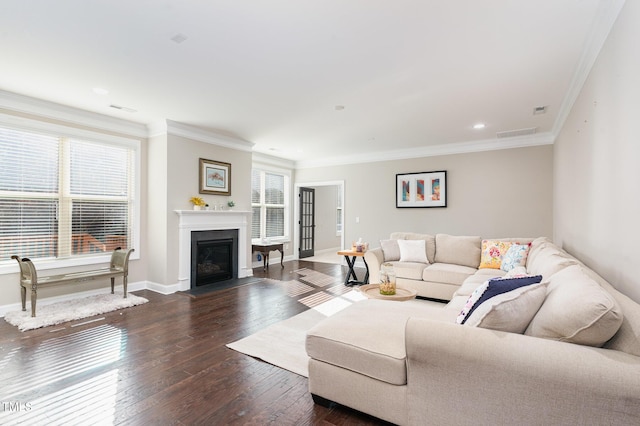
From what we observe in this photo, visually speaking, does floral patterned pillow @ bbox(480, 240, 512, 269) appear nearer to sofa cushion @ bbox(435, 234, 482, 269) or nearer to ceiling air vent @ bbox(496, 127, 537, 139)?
sofa cushion @ bbox(435, 234, 482, 269)

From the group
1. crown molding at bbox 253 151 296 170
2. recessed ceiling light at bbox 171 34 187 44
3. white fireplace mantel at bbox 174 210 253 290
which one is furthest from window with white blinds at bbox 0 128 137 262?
recessed ceiling light at bbox 171 34 187 44

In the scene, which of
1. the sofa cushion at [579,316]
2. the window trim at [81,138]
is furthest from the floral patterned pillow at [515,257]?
the window trim at [81,138]

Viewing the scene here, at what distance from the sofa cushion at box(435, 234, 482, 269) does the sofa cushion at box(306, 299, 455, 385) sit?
8.76ft

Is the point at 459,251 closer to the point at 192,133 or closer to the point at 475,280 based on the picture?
the point at 475,280

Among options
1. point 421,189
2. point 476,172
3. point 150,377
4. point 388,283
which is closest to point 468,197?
point 476,172

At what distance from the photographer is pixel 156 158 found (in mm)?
4910

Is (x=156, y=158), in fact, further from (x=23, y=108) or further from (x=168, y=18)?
(x=168, y=18)

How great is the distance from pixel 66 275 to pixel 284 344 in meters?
3.13

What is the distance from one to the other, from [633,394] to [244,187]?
222 inches

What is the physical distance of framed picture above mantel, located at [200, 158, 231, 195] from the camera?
5.25 meters

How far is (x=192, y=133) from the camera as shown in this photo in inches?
199

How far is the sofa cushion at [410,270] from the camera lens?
453cm

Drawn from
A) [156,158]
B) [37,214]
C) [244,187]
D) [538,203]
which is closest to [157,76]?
[156,158]

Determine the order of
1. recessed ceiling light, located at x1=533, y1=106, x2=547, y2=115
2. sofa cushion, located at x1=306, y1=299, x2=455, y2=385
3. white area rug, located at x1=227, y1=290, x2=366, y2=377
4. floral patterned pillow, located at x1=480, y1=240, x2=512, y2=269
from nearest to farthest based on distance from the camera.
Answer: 1. sofa cushion, located at x1=306, y1=299, x2=455, y2=385
2. white area rug, located at x1=227, y1=290, x2=366, y2=377
3. recessed ceiling light, located at x1=533, y1=106, x2=547, y2=115
4. floral patterned pillow, located at x1=480, y1=240, x2=512, y2=269
